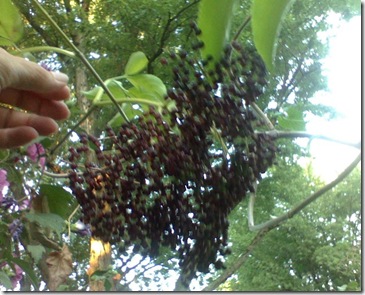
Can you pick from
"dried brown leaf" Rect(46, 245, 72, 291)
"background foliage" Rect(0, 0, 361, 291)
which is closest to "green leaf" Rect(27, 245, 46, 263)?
"dried brown leaf" Rect(46, 245, 72, 291)

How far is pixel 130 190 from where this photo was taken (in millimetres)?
330

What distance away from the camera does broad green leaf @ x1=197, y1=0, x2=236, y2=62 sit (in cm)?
26

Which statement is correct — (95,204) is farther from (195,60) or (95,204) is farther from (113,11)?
(113,11)

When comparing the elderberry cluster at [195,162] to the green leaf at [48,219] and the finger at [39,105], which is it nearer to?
the finger at [39,105]

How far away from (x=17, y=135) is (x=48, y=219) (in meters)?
0.20

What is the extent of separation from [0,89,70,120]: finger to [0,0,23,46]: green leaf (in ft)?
0.13

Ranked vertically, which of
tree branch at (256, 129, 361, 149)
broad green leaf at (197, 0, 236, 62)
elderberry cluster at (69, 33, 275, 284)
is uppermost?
broad green leaf at (197, 0, 236, 62)

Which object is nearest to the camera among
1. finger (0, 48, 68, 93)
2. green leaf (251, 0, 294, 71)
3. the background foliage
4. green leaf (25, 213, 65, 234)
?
green leaf (251, 0, 294, 71)

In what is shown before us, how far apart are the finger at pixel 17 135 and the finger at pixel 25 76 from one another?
0.16 feet

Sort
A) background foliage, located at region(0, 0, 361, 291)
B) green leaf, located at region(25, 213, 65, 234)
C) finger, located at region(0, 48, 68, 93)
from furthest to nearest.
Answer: background foliage, located at region(0, 0, 361, 291), green leaf, located at region(25, 213, 65, 234), finger, located at region(0, 48, 68, 93)

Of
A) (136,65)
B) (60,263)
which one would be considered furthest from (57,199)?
(136,65)

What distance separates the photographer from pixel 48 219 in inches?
24.2

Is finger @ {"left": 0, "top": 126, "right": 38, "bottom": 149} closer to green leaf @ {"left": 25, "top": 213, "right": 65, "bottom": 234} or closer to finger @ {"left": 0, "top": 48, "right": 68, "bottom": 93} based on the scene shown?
finger @ {"left": 0, "top": 48, "right": 68, "bottom": 93}

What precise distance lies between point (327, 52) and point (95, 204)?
236 centimetres
